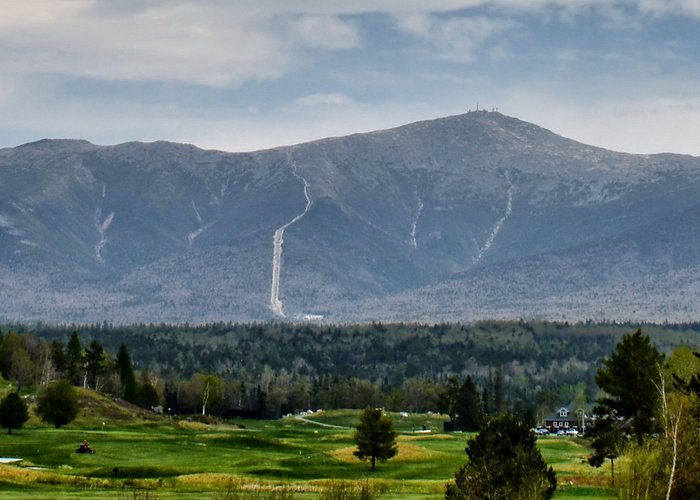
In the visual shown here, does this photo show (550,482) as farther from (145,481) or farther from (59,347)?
(59,347)

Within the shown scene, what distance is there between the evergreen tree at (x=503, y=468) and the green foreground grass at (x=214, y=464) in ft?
15.4

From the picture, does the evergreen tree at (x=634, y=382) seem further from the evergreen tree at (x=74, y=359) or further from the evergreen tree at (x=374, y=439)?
the evergreen tree at (x=74, y=359)

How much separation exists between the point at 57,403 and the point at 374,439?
41490 millimetres

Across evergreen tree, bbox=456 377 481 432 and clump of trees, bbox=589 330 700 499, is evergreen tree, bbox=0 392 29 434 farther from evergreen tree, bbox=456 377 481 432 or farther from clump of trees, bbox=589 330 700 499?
evergreen tree, bbox=456 377 481 432

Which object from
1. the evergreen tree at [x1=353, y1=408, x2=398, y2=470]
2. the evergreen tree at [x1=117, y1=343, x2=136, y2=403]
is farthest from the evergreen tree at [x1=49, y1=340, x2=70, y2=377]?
the evergreen tree at [x1=353, y1=408, x2=398, y2=470]

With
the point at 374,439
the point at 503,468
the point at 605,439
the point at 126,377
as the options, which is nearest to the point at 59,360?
the point at 126,377

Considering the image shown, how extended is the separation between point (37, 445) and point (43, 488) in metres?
34.3

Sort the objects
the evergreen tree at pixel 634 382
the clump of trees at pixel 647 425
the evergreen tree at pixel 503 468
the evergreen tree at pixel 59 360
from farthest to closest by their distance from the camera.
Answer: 1. the evergreen tree at pixel 59 360
2. the evergreen tree at pixel 634 382
3. the evergreen tree at pixel 503 468
4. the clump of trees at pixel 647 425

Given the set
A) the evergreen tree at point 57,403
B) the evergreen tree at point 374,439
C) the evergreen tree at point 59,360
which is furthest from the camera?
the evergreen tree at point 59,360

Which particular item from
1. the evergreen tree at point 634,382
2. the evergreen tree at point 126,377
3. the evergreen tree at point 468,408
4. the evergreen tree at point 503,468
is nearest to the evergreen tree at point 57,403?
the evergreen tree at point 126,377

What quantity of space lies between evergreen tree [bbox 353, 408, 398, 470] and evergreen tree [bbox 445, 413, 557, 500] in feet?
128

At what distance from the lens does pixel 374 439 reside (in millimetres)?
102125

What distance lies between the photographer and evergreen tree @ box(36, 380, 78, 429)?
13088cm

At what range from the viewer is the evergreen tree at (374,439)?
102 m
